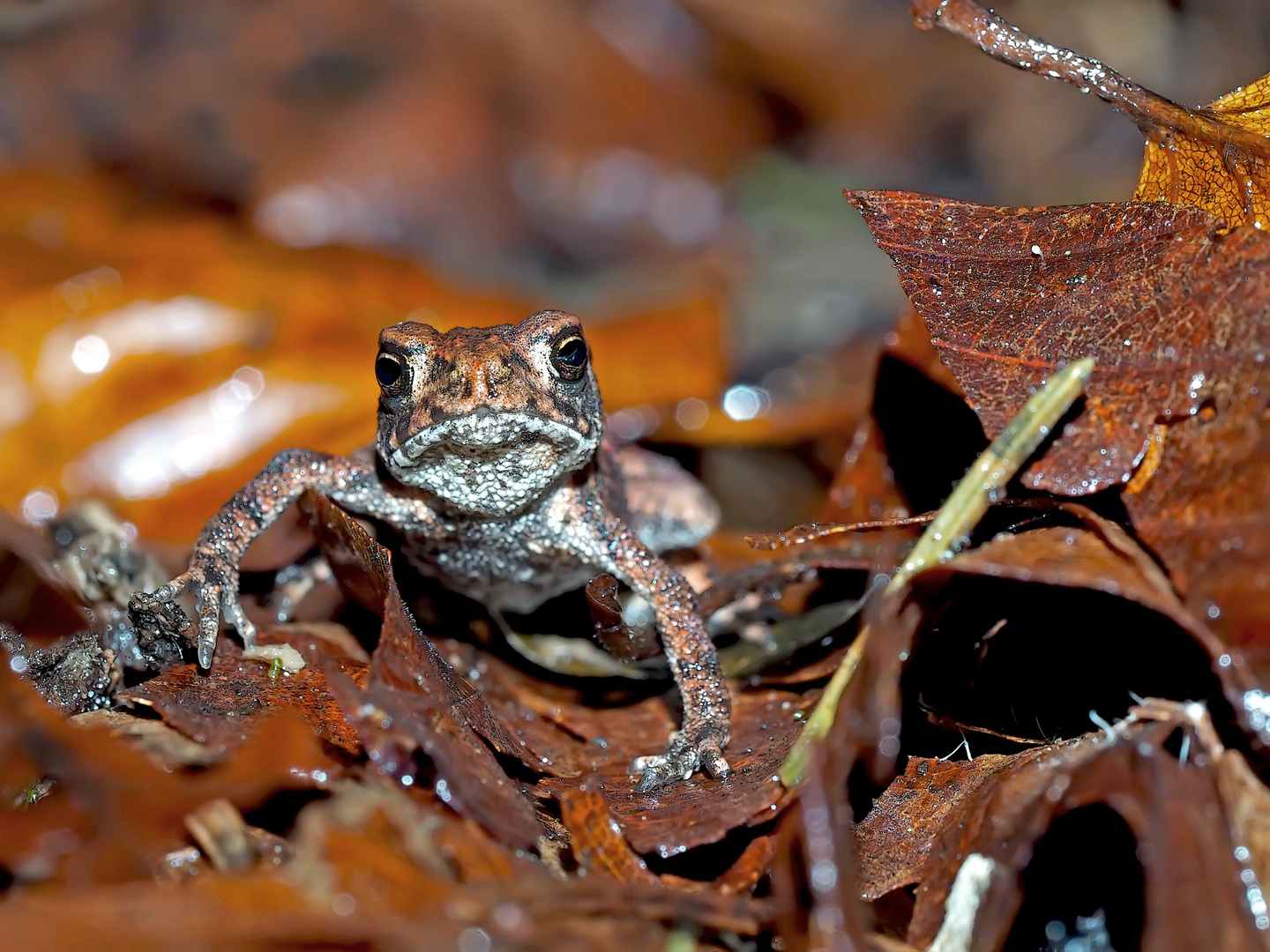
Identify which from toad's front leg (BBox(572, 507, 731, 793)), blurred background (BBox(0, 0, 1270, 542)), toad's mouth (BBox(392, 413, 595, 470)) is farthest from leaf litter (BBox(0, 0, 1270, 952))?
blurred background (BBox(0, 0, 1270, 542))

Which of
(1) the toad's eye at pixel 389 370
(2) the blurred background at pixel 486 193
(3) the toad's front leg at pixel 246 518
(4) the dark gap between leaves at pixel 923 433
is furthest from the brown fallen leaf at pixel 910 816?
(2) the blurred background at pixel 486 193

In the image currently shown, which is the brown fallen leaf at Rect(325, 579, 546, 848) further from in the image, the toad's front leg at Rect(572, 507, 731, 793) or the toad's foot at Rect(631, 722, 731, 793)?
the toad's front leg at Rect(572, 507, 731, 793)

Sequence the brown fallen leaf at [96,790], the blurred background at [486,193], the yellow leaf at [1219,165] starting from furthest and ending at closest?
1. the blurred background at [486,193]
2. the yellow leaf at [1219,165]
3. the brown fallen leaf at [96,790]

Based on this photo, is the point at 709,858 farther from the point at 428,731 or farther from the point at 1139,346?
the point at 1139,346

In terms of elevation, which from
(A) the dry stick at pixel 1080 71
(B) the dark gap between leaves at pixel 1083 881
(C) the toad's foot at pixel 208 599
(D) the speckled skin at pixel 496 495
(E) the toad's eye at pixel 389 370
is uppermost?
(A) the dry stick at pixel 1080 71

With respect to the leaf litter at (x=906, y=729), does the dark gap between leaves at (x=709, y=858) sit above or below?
below

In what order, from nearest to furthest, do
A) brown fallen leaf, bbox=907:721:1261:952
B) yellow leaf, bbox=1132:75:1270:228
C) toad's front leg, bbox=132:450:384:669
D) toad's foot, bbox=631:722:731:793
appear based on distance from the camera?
brown fallen leaf, bbox=907:721:1261:952 → yellow leaf, bbox=1132:75:1270:228 → toad's foot, bbox=631:722:731:793 → toad's front leg, bbox=132:450:384:669

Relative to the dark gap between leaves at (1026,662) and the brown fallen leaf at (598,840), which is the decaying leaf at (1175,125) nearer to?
the dark gap between leaves at (1026,662)

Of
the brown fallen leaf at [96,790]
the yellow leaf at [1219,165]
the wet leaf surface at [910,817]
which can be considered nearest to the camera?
the brown fallen leaf at [96,790]
